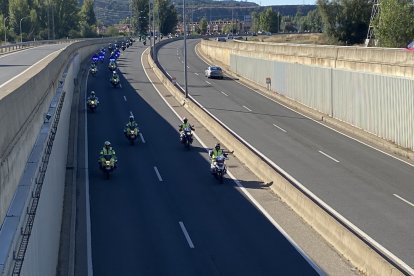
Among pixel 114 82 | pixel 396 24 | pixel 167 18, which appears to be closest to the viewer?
pixel 114 82

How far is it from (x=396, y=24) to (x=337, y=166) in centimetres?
3126

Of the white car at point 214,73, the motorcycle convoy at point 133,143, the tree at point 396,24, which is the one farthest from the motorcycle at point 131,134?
the white car at point 214,73

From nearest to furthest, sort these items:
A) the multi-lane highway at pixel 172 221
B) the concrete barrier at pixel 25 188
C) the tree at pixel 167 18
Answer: the concrete barrier at pixel 25 188 < the multi-lane highway at pixel 172 221 < the tree at pixel 167 18

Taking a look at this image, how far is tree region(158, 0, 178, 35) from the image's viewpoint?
17012cm

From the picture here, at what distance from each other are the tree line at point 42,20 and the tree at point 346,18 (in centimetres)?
6259

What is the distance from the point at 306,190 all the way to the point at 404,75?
452 inches

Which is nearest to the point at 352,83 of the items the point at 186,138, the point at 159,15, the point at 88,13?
the point at 186,138

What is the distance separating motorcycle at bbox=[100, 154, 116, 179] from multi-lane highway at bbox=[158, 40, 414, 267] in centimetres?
644

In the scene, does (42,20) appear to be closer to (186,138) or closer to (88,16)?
(88,16)

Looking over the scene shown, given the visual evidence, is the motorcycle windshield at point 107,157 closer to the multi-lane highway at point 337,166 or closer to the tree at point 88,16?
the multi-lane highway at point 337,166

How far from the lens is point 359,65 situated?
3809cm

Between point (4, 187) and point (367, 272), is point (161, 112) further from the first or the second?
point (4, 187)

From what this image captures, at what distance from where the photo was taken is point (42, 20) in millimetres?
143375

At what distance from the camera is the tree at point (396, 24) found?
5516cm
